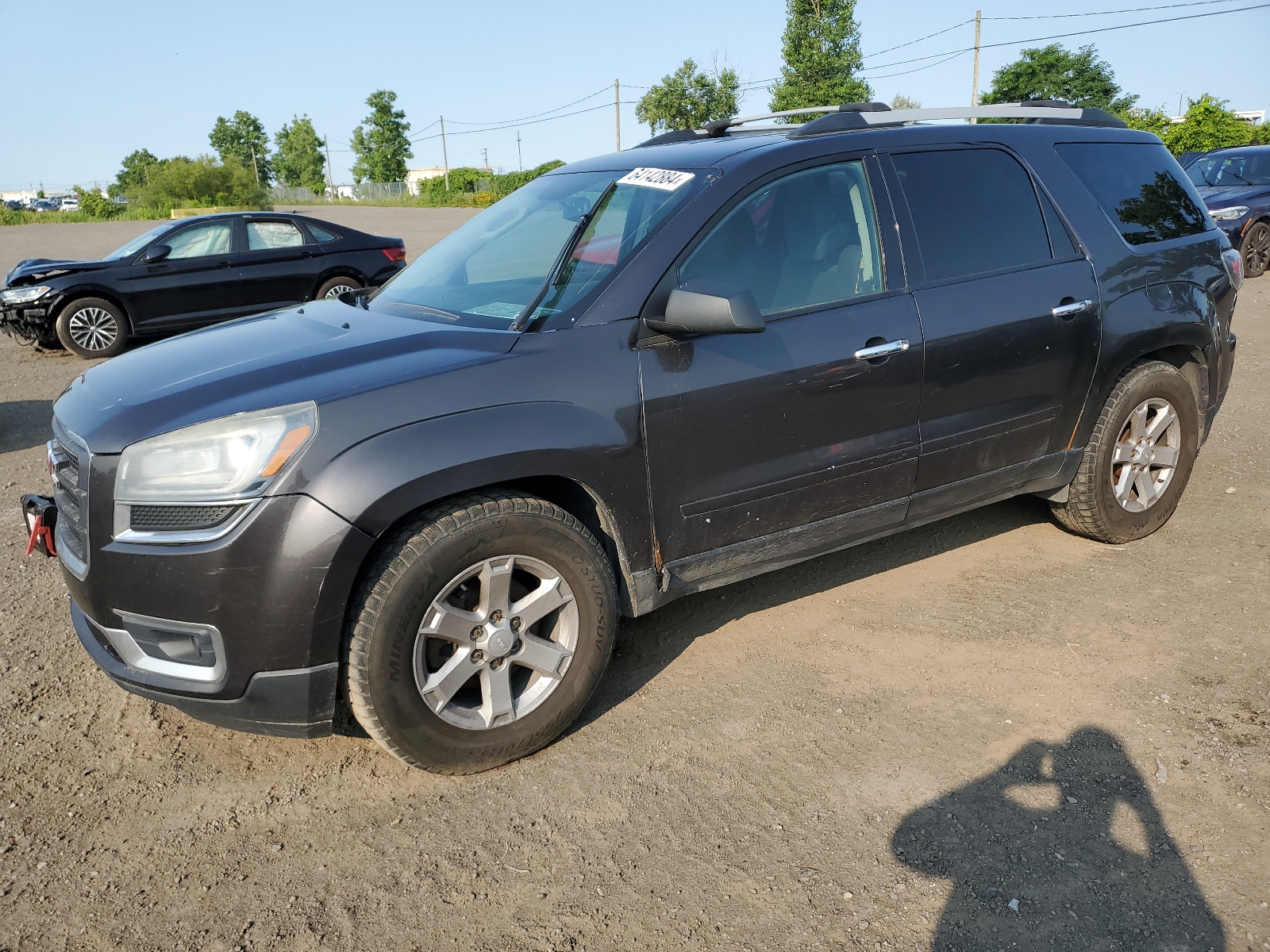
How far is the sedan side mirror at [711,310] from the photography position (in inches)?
117

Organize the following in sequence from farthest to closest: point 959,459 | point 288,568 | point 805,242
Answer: point 959,459 → point 805,242 → point 288,568

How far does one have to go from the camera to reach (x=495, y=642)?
2928 mm

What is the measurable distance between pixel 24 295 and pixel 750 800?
10.5 metres

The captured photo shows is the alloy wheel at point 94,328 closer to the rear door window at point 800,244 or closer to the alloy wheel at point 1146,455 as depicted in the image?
the rear door window at point 800,244

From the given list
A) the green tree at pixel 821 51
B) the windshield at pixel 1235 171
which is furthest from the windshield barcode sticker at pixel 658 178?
the green tree at pixel 821 51

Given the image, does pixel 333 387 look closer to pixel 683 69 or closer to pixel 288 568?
pixel 288 568

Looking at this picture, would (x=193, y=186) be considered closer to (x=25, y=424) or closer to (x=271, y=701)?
(x=25, y=424)

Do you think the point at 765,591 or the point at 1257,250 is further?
the point at 1257,250

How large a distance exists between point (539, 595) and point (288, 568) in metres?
0.75

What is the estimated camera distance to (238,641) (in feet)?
8.73

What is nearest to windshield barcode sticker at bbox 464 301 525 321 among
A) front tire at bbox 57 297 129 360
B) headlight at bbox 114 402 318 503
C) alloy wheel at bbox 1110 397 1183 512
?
headlight at bbox 114 402 318 503

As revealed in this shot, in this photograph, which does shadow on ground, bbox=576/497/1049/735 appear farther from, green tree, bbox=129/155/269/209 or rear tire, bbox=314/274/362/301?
green tree, bbox=129/155/269/209

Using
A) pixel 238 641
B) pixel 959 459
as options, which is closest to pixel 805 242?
pixel 959 459

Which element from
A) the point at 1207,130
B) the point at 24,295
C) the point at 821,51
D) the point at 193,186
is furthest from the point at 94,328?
the point at 193,186
